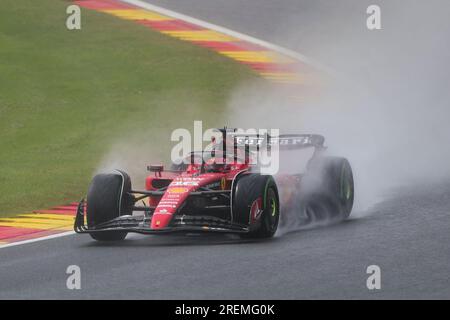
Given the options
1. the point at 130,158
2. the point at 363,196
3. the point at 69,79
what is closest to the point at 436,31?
the point at 69,79

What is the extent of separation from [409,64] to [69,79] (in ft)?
24.1

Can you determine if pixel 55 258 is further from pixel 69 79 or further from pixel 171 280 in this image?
pixel 69 79

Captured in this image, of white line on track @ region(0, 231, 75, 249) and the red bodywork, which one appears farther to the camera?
white line on track @ region(0, 231, 75, 249)

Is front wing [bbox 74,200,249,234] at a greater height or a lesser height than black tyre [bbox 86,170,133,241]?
lesser

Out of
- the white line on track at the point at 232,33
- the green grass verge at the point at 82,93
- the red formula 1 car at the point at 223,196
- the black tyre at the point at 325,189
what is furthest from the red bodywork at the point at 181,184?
the white line on track at the point at 232,33

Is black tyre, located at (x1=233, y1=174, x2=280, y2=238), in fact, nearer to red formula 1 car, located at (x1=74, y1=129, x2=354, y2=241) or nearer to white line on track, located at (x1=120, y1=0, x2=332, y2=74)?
red formula 1 car, located at (x1=74, y1=129, x2=354, y2=241)

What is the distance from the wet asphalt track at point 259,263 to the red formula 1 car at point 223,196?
0.23m

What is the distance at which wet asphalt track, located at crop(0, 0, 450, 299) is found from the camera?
9.24 metres

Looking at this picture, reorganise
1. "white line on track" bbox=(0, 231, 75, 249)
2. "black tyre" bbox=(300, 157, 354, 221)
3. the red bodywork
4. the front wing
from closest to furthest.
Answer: the front wing
the red bodywork
"white line on track" bbox=(0, 231, 75, 249)
"black tyre" bbox=(300, 157, 354, 221)

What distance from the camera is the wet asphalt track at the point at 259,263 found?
9242 millimetres

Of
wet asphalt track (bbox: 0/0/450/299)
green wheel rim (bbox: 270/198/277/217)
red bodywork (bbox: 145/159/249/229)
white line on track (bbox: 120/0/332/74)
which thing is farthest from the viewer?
white line on track (bbox: 120/0/332/74)

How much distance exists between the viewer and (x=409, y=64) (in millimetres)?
23781

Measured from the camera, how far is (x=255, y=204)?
11.2 meters

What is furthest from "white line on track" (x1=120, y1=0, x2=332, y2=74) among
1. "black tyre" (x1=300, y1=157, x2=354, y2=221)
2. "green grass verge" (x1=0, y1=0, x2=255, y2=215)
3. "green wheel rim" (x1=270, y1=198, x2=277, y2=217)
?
"green wheel rim" (x1=270, y1=198, x2=277, y2=217)
